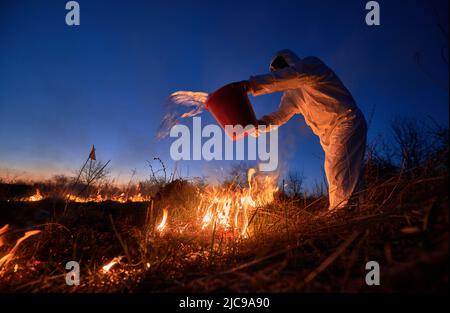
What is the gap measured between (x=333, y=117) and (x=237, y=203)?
1691 mm

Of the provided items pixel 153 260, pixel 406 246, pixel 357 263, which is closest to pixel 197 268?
pixel 153 260

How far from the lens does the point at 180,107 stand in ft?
9.39

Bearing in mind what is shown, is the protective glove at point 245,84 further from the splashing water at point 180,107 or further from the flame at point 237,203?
the flame at point 237,203

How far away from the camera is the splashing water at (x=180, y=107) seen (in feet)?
9.20

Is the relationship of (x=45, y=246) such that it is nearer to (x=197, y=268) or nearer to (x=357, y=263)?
(x=197, y=268)

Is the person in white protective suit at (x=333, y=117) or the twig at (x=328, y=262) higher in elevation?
the person in white protective suit at (x=333, y=117)

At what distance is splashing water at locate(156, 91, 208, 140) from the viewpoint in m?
2.80

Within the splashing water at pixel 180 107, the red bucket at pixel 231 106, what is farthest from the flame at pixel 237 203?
the splashing water at pixel 180 107

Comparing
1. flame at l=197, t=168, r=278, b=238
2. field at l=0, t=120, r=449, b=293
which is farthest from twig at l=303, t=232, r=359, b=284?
flame at l=197, t=168, r=278, b=238

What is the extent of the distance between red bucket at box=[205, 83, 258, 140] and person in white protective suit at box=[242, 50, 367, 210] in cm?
15

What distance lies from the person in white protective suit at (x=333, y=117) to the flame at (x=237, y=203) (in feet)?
3.69

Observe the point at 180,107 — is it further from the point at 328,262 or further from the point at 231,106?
the point at 328,262

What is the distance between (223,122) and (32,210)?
15.5 feet
